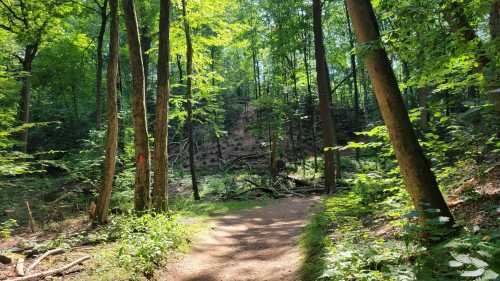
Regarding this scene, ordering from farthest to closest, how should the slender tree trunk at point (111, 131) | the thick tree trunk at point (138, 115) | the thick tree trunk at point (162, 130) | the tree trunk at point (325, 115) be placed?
the tree trunk at point (325, 115) < the slender tree trunk at point (111, 131) < the thick tree trunk at point (162, 130) < the thick tree trunk at point (138, 115)

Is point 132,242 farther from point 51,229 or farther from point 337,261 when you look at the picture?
point 51,229

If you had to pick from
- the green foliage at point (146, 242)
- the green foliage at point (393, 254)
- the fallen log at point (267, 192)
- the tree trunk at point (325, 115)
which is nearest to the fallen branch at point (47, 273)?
the green foliage at point (146, 242)

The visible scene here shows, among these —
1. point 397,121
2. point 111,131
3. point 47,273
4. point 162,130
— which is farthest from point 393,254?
point 111,131

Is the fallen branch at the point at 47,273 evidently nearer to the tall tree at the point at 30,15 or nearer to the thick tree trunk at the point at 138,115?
the thick tree trunk at the point at 138,115

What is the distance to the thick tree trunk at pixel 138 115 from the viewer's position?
9242 millimetres

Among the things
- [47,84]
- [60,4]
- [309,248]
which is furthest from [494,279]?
[47,84]

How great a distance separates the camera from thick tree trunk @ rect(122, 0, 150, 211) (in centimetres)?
924

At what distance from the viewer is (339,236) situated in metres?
6.40

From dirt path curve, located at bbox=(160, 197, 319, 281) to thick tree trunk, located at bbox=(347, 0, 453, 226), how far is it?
2.56 meters

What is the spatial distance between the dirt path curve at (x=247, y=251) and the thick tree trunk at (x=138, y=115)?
78.8 inches

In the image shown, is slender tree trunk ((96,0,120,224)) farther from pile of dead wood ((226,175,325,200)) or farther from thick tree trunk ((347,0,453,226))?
thick tree trunk ((347,0,453,226))

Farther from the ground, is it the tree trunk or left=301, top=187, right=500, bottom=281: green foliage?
the tree trunk

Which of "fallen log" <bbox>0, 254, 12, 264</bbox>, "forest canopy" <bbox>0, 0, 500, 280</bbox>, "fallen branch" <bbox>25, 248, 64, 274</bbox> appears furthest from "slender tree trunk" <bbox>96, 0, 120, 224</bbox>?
"fallen log" <bbox>0, 254, 12, 264</bbox>

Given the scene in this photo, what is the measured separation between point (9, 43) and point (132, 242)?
1337cm
